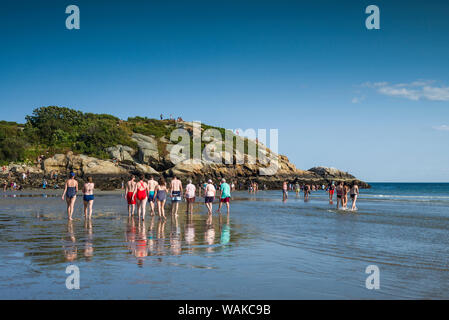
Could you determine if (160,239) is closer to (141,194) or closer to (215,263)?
(215,263)

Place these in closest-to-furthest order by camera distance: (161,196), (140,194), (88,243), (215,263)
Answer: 1. (215,263)
2. (88,243)
3. (140,194)
4. (161,196)

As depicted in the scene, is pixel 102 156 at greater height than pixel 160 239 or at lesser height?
greater

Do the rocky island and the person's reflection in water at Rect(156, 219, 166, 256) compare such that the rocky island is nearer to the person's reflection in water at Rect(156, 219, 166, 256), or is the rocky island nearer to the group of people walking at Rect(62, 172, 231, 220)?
the group of people walking at Rect(62, 172, 231, 220)

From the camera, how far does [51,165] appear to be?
6191 centimetres

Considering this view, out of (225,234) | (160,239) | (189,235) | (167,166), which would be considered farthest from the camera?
(167,166)

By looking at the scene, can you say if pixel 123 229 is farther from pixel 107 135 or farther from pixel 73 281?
pixel 107 135

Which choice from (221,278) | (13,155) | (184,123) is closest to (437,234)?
(221,278)

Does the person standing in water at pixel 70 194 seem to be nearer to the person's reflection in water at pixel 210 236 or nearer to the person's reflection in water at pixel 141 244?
the person's reflection in water at pixel 141 244

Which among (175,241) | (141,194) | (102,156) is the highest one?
(102,156)

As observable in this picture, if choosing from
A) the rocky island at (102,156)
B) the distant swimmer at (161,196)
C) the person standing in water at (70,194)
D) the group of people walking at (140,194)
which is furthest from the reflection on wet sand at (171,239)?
the rocky island at (102,156)

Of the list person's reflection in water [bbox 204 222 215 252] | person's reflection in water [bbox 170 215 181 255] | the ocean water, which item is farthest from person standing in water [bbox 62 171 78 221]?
person's reflection in water [bbox 204 222 215 252]

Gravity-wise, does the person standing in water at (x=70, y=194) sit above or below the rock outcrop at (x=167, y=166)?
below

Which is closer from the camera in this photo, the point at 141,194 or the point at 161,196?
the point at 141,194

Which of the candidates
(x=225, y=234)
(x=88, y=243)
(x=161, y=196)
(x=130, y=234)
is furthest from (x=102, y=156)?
(x=88, y=243)
